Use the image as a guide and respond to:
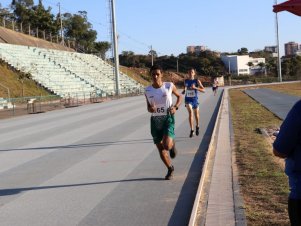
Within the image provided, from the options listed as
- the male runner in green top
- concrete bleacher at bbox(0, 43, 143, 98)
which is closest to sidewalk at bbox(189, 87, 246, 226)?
the male runner in green top

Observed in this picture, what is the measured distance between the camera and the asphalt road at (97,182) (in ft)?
20.9

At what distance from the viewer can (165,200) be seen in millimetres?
7051

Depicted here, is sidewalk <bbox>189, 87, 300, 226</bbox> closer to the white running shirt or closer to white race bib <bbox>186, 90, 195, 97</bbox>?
the white running shirt

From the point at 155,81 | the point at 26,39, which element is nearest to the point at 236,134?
the point at 155,81

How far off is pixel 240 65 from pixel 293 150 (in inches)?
5604

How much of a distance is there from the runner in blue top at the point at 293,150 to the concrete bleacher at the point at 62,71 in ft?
162

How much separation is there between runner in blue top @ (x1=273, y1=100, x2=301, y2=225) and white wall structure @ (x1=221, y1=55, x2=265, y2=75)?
13826cm

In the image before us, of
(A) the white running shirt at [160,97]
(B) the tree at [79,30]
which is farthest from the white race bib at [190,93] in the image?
(B) the tree at [79,30]

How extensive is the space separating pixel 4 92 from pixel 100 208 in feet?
136

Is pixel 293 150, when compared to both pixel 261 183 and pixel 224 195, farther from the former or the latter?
pixel 261 183

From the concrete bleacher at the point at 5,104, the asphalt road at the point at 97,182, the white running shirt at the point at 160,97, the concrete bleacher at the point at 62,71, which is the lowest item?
the asphalt road at the point at 97,182

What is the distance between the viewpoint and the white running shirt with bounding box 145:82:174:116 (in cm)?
858

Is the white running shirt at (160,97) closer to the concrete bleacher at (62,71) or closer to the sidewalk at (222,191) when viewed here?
the sidewalk at (222,191)

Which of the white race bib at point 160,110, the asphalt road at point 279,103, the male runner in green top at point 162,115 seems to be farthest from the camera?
the asphalt road at point 279,103
